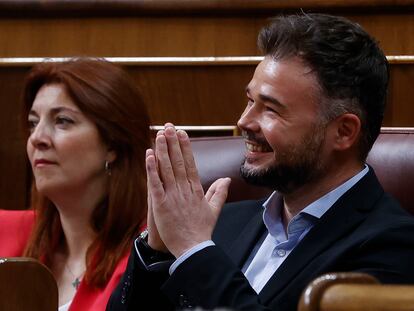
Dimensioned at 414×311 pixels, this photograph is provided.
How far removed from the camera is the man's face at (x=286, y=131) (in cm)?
87

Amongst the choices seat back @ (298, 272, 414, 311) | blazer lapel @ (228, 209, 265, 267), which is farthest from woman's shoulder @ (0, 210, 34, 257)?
seat back @ (298, 272, 414, 311)

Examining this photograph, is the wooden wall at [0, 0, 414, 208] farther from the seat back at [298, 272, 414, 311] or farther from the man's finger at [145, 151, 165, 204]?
the seat back at [298, 272, 414, 311]

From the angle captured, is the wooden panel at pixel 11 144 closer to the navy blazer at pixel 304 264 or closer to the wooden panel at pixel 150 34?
the wooden panel at pixel 150 34

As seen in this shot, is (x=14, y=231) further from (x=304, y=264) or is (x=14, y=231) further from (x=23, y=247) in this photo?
(x=304, y=264)

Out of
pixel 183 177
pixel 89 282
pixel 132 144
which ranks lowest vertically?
pixel 89 282

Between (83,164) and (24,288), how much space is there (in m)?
0.58

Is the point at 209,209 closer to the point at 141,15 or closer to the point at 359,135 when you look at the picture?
the point at 359,135

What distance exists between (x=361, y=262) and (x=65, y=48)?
0.79m

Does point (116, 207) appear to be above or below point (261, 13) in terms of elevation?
below

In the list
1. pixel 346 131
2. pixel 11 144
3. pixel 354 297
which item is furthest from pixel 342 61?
pixel 11 144

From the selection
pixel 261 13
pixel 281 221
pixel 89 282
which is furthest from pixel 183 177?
pixel 261 13

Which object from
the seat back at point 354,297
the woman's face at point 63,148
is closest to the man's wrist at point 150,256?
the woman's face at point 63,148

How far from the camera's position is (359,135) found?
893 millimetres

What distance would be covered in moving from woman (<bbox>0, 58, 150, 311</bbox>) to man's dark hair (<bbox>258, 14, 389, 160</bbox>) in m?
0.34
